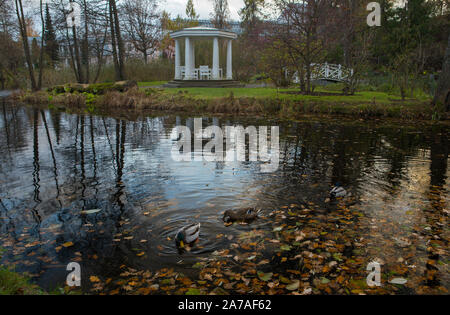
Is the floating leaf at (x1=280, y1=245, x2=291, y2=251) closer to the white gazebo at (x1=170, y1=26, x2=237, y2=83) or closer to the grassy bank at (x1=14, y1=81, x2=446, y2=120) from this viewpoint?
the grassy bank at (x1=14, y1=81, x2=446, y2=120)

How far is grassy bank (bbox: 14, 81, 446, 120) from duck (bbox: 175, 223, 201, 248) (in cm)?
1188

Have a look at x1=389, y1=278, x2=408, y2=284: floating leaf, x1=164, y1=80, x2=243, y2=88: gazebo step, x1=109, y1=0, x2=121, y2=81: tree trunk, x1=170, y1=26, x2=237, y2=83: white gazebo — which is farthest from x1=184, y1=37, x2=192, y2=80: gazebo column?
x1=389, y1=278, x2=408, y2=284: floating leaf

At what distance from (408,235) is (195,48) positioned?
27.4m

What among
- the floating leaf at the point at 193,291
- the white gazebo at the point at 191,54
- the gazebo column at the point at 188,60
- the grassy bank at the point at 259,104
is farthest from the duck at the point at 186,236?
the gazebo column at the point at 188,60

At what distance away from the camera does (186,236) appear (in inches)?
173

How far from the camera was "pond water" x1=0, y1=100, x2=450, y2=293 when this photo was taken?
4207 mm

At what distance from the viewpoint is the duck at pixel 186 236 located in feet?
14.4

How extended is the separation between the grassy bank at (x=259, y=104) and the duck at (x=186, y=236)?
39.0 feet

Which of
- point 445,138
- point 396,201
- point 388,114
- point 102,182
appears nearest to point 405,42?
point 388,114

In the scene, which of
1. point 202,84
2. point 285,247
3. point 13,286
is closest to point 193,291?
point 285,247

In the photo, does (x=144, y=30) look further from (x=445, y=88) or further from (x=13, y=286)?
(x=13, y=286)

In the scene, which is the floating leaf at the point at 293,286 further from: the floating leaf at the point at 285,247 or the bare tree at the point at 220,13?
the bare tree at the point at 220,13

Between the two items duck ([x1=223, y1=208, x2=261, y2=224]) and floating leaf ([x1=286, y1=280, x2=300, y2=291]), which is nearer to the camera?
floating leaf ([x1=286, y1=280, x2=300, y2=291])
